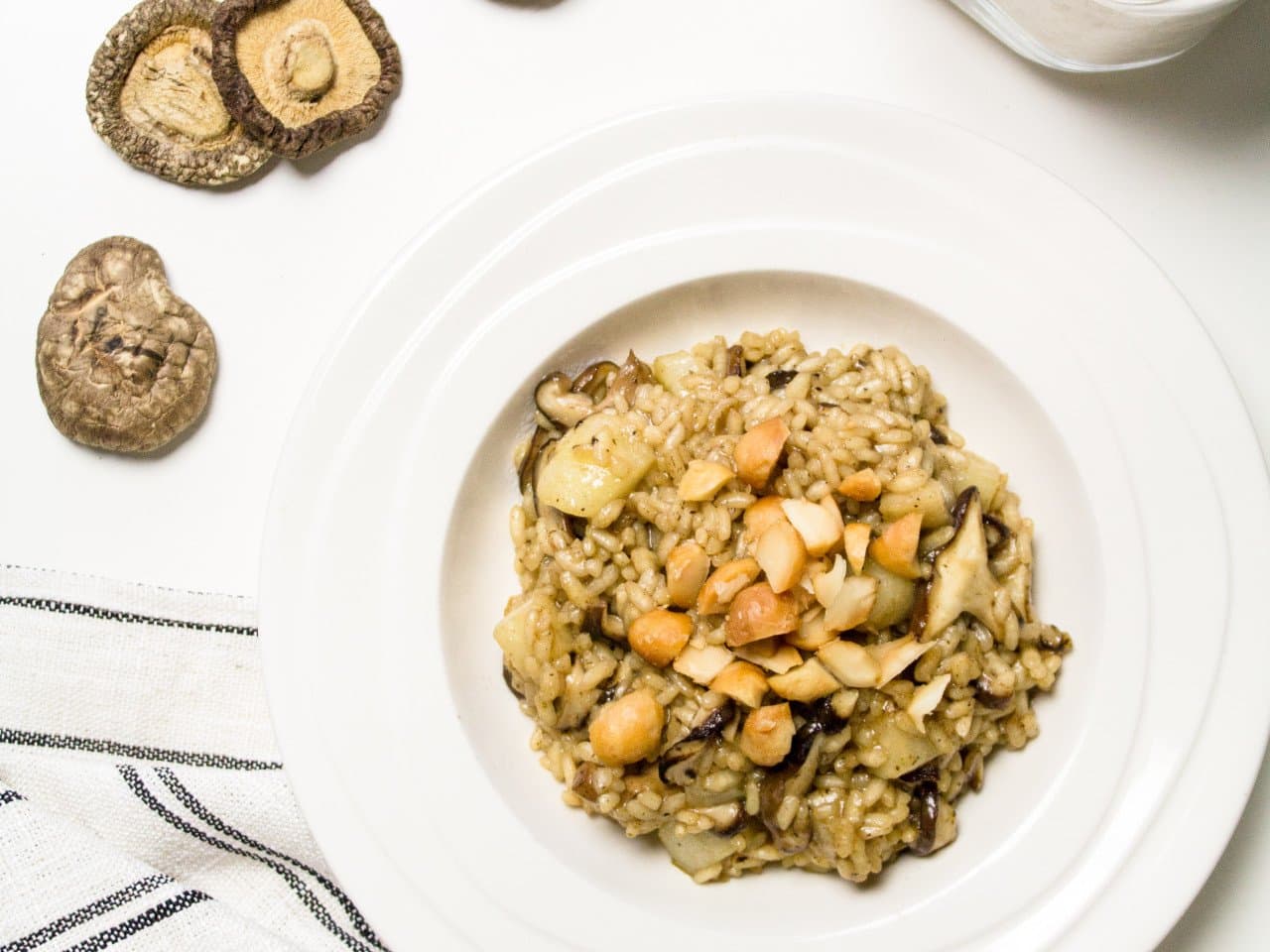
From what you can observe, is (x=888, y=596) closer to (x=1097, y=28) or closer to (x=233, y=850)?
(x=1097, y=28)

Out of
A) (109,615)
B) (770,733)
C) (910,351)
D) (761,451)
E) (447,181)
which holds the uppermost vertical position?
(447,181)

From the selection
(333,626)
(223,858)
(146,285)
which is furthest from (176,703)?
(146,285)

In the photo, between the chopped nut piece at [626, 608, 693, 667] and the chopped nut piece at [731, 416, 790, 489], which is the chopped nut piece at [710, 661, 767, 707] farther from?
the chopped nut piece at [731, 416, 790, 489]

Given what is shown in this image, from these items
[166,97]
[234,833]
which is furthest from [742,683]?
[166,97]

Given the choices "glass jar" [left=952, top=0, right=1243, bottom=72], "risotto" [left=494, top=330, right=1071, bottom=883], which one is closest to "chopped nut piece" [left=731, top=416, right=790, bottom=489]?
"risotto" [left=494, top=330, right=1071, bottom=883]

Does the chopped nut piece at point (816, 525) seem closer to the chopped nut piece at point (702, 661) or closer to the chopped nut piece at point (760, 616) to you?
the chopped nut piece at point (760, 616)

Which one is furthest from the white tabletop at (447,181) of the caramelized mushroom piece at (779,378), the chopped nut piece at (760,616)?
the chopped nut piece at (760,616)

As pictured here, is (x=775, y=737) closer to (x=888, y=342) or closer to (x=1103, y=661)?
(x=1103, y=661)
